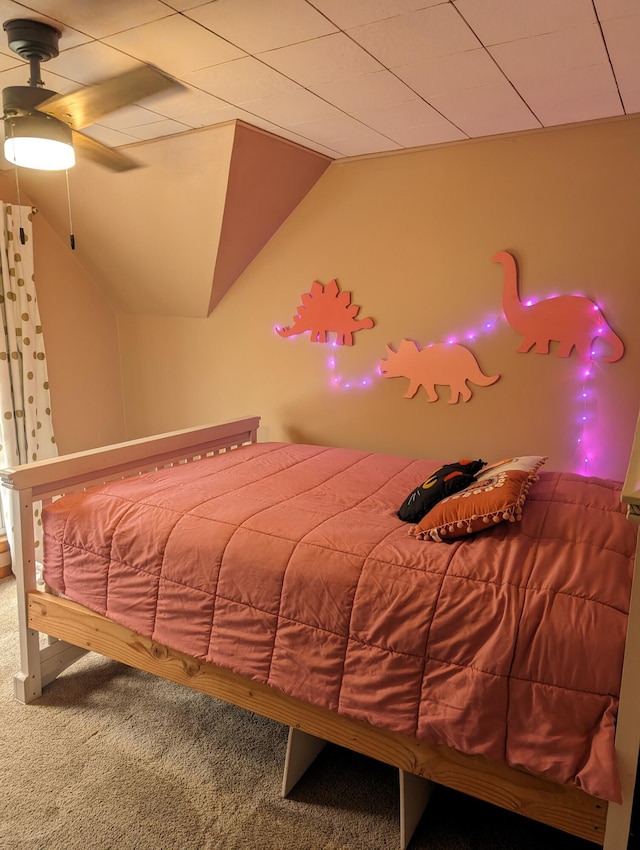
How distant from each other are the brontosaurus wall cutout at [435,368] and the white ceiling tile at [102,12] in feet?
5.94

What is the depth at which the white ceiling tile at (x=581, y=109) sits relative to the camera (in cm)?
218

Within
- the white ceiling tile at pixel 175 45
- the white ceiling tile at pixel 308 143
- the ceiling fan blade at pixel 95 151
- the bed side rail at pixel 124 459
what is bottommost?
the bed side rail at pixel 124 459

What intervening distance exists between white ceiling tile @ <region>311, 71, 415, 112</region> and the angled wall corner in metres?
0.49

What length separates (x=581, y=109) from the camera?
2.30 m

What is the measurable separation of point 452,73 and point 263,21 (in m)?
0.66

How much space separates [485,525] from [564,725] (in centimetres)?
54

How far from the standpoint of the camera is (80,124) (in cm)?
196

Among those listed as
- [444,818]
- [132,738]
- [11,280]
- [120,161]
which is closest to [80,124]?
[120,161]

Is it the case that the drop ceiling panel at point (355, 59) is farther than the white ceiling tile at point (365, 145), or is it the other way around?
the white ceiling tile at point (365, 145)

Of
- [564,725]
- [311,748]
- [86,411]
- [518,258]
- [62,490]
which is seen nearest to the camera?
[564,725]

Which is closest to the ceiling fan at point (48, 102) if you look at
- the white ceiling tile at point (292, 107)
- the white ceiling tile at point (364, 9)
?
the white ceiling tile at point (292, 107)

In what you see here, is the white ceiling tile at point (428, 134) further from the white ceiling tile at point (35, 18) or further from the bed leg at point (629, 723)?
the bed leg at point (629, 723)

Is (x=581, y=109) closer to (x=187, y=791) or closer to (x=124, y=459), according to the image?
(x=124, y=459)

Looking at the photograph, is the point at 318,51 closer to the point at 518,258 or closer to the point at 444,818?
the point at 518,258
